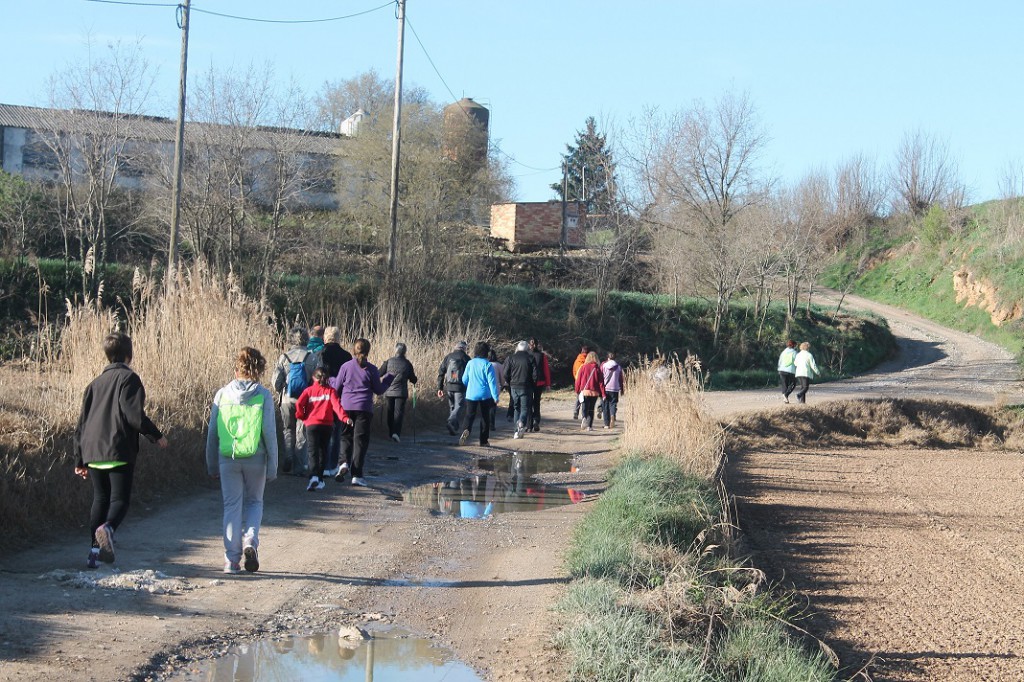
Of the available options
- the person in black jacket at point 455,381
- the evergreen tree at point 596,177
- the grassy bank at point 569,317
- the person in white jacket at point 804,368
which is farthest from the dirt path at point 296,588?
the evergreen tree at point 596,177

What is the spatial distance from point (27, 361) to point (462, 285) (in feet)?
82.2

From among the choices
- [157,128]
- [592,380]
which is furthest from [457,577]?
[157,128]

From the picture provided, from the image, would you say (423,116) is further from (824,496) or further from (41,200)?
(824,496)

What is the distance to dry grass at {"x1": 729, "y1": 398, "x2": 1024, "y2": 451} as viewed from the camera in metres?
22.8

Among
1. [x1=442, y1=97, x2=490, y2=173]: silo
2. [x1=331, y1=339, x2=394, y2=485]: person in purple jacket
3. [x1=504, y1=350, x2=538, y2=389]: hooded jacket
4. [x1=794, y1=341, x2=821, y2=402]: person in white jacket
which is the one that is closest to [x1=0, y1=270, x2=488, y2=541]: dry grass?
[x1=331, y1=339, x2=394, y2=485]: person in purple jacket

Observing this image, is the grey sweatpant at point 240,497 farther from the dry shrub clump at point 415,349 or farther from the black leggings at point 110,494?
the dry shrub clump at point 415,349

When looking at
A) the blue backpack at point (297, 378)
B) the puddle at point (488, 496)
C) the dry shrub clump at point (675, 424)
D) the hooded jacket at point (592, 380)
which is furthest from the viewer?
the hooded jacket at point (592, 380)

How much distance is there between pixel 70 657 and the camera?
564 centimetres

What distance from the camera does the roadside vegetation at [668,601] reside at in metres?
6.04

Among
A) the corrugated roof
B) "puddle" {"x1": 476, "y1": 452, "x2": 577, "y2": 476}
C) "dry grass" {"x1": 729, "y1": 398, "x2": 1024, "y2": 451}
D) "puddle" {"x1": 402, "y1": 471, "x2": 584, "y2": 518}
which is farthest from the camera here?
the corrugated roof

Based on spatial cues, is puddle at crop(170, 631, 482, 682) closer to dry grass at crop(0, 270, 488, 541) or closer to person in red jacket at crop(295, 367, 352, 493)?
dry grass at crop(0, 270, 488, 541)

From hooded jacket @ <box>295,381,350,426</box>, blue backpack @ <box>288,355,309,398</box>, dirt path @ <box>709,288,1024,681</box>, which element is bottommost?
dirt path @ <box>709,288,1024,681</box>

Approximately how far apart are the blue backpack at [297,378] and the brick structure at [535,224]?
33.0 metres

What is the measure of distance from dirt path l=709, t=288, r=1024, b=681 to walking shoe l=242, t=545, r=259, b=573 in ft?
15.7
